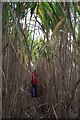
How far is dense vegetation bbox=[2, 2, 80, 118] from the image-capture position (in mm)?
1146

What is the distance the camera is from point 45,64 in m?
1.43

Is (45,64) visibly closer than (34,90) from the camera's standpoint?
Yes

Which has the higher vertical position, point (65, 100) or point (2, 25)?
point (2, 25)

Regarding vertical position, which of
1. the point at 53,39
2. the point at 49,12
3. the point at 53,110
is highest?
the point at 49,12

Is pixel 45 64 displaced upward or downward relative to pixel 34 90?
upward

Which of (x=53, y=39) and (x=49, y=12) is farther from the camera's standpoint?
(x=53, y=39)

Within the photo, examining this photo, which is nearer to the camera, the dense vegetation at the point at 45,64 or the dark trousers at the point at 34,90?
the dense vegetation at the point at 45,64

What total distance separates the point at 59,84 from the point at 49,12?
35 centimetres

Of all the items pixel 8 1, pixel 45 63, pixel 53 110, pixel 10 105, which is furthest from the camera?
pixel 45 63

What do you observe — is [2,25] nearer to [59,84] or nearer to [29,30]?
[29,30]

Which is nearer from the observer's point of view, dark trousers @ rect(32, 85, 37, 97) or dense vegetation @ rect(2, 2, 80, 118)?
dense vegetation @ rect(2, 2, 80, 118)

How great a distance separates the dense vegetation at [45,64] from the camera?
1.15 meters

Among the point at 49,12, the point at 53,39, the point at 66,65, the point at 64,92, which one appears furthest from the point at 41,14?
the point at 64,92

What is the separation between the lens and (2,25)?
1081mm
